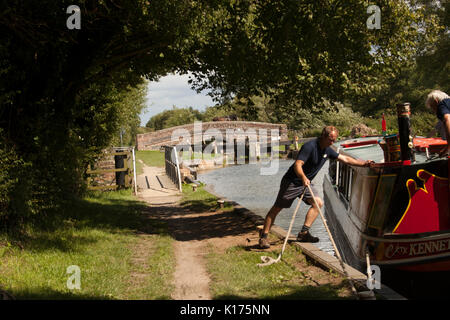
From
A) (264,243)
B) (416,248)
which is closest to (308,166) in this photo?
(264,243)

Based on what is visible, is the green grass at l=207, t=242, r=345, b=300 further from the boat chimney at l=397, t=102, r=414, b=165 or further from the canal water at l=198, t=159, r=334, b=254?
the canal water at l=198, t=159, r=334, b=254

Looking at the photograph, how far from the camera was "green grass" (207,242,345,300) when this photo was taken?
5699 mm

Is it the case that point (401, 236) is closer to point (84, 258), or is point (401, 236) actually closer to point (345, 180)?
point (345, 180)

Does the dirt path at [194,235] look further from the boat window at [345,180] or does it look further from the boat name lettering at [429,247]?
the boat name lettering at [429,247]

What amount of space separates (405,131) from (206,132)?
1971 inches

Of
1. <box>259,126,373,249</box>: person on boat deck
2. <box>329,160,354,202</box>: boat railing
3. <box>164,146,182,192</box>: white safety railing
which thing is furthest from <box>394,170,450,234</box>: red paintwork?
<box>164,146,182,192</box>: white safety railing

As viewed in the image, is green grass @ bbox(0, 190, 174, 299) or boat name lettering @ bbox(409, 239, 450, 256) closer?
green grass @ bbox(0, 190, 174, 299)

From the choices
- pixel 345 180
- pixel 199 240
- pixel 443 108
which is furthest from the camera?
pixel 345 180

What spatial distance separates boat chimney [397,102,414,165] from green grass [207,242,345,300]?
197cm

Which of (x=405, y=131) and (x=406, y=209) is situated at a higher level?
(x=405, y=131)

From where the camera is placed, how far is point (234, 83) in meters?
11.8

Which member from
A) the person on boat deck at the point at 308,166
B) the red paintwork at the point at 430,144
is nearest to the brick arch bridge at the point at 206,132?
the person on boat deck at the point at 308,166

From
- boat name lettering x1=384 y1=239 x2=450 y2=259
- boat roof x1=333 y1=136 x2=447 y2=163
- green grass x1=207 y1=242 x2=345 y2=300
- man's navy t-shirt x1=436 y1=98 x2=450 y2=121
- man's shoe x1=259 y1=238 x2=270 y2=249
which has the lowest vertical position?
green grass x1=207 y1=242 x2=345 y2=300

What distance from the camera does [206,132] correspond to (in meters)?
55.8
